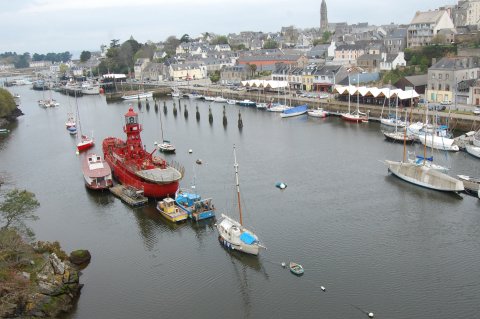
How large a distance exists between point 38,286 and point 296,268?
1143 centimetres

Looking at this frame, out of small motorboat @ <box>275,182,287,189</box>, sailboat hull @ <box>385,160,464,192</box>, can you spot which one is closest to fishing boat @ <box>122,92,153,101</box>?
small motorboat @ <box>275,182,287,189</box>

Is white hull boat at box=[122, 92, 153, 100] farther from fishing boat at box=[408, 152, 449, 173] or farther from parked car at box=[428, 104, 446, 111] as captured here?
fishing boat at box=[408, 152, 449, 173]

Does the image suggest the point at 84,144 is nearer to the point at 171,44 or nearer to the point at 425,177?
the point at 425,177

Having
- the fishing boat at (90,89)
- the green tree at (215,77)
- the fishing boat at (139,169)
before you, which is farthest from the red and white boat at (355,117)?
the fishing boat at (90,89)

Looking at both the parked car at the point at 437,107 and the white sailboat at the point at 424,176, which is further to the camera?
the parked car at the point at 437,107

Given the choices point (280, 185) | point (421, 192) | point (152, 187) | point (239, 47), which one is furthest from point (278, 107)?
point (239, 47)

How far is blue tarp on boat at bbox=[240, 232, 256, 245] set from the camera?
2375cm

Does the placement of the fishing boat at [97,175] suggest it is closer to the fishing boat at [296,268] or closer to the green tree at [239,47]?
the fishing boat at [296,268]

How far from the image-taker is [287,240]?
25.3m

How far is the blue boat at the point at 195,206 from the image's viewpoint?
28.4 metres

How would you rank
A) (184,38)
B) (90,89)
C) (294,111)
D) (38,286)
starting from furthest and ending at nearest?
1. (184,38)
2. (90,89)
3. (294,111)
4. (38,286)

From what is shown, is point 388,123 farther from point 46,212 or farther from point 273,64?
point 273,64

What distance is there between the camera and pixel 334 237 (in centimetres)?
2541

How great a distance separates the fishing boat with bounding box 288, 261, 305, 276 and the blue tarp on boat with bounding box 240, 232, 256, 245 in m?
2.28
